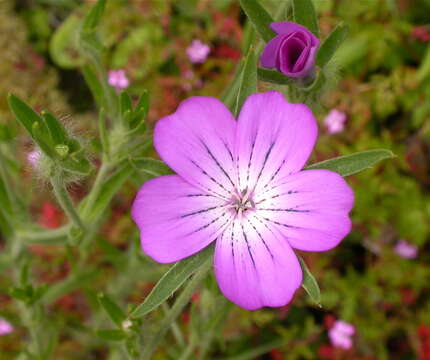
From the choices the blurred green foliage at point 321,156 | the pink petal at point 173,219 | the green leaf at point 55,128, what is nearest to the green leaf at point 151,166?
the pink petal at point 173,219

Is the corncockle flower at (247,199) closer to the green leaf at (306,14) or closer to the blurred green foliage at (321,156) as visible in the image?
the green leaf at (306,14)

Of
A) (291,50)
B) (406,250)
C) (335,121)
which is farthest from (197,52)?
(291,50)

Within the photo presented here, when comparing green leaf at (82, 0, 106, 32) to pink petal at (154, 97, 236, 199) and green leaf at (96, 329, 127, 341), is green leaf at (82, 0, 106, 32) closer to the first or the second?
→ pink petal at (154, 97, 236, 199)

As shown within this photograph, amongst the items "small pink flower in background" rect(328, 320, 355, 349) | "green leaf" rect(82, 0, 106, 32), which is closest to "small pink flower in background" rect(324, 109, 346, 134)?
"small pink flower in background" rect(328, 320, 355, 349)

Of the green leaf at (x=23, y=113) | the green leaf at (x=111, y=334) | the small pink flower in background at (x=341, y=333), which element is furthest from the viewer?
the small pink flower in background at (x=341, y=333)

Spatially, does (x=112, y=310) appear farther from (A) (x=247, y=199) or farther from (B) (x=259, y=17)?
(B) (x=259, y=17)

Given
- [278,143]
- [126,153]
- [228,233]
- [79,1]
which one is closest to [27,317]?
[126,153]
